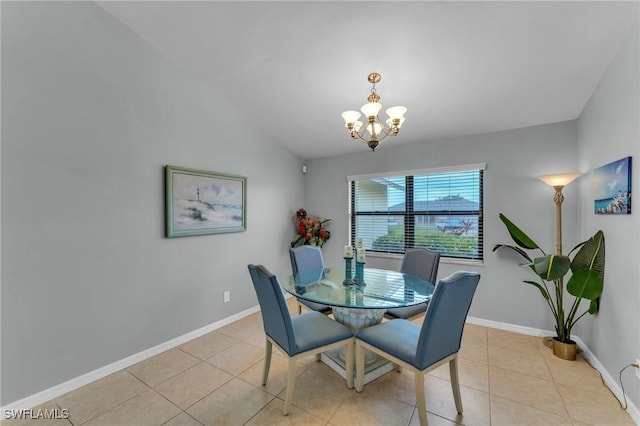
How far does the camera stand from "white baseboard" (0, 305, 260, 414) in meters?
1.92

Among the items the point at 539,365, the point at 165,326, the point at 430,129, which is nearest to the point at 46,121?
the point at 165,326

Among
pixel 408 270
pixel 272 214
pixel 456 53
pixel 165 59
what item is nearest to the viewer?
pixel 456 53

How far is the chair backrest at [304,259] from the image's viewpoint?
10.3 ft

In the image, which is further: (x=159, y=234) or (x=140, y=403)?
(x=159, y=234)

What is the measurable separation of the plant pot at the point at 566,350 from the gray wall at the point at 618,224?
144 millimetres

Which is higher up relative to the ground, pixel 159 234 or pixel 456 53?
pixel 456 53

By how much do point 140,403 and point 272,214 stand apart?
259 centimetres

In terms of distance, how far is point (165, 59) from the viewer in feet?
8.93

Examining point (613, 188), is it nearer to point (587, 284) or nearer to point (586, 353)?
point (587, 284)

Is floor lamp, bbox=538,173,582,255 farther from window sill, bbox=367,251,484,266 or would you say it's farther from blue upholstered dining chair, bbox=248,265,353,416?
blue upholstered dining chair, bbox=248,265,353,416

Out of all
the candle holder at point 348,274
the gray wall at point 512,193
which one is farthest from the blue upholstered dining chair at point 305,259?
the gray wall at point 512,193

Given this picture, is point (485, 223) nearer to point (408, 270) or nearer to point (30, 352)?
point (408, 270)

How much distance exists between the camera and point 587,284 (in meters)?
2.10

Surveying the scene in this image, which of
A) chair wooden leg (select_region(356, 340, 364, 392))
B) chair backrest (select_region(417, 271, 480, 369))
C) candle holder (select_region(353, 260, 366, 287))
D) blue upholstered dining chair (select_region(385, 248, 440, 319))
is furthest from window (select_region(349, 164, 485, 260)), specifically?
chair wooden leg (select_region(356, 340, 364, 392))
